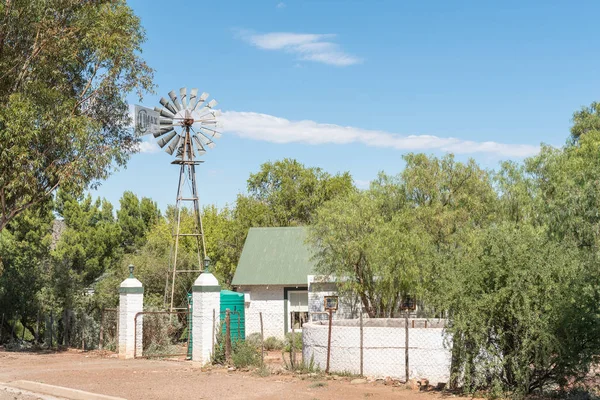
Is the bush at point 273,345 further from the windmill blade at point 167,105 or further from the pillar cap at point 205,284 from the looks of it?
the windmill blade at point 167,105

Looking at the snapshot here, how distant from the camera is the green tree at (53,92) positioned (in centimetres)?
2441

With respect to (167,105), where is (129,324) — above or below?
below

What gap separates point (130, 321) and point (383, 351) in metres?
10.3

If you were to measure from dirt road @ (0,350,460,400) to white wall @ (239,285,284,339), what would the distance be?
28.9 feet

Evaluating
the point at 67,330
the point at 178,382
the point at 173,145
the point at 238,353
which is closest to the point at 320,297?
the point at 173,145

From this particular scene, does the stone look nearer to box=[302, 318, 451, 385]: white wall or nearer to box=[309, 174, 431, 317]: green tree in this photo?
box=[302, 318, 451, 385]: white wall

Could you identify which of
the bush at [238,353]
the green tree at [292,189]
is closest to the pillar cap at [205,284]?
the bush at [238,353]

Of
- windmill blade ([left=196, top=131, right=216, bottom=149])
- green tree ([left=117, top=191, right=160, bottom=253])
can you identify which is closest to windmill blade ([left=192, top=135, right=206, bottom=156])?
windmill blade ([left=196, top=131, right=216, bottom=149])

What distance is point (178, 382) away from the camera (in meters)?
17.8

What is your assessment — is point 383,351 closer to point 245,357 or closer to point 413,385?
point 413,385

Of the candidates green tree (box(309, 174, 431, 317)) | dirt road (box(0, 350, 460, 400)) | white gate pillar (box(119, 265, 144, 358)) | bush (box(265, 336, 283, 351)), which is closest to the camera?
dirt road (box(0, 350, 460, 400))

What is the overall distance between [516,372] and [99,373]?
11029 millimetres

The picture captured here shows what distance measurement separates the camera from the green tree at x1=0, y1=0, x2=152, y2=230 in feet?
80.1

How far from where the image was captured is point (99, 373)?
19.8 meters
